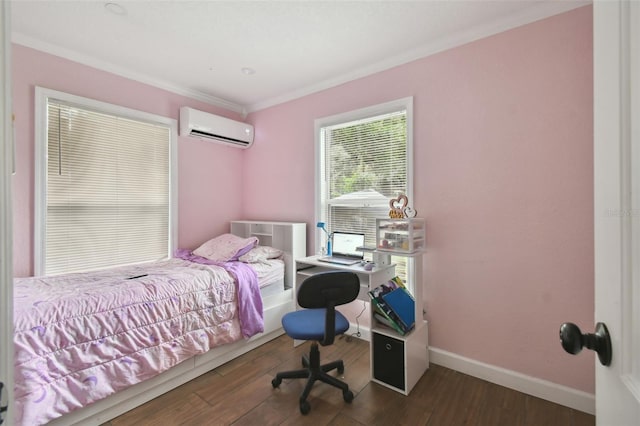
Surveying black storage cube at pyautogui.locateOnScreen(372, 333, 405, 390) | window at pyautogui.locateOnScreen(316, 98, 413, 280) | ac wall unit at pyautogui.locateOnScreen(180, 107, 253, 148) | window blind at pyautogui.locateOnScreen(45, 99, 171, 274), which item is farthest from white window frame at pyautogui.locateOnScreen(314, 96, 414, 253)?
window blind at pyautogui.locateOnScreen(45, 99, 171, 274)

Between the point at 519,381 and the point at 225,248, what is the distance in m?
2.84

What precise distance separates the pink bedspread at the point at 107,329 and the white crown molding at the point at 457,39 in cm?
221

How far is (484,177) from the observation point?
219 centimetres

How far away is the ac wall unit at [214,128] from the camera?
3.21 metres

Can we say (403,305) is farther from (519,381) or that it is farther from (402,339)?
(519,381)

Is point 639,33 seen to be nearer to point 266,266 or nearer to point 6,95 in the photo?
point 6,95

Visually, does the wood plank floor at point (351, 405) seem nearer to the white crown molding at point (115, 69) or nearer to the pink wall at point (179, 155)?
the pink wall at point (179, 155)

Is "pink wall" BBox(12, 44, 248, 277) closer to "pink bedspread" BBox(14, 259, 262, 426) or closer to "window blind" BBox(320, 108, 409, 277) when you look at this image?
"pink bedspread" BBox(14, 259, 262, 426)

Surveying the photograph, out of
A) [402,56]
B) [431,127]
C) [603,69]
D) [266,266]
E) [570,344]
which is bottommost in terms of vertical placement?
[266,266]

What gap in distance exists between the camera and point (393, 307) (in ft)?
6.97

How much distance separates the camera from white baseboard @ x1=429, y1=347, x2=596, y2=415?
6.02ft

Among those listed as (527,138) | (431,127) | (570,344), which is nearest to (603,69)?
(570,344)

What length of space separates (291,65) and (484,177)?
2.04 m

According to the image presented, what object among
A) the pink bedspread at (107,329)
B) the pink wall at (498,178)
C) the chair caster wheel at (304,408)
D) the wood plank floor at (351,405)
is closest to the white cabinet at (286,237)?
the pink bedspread at (107,329)
